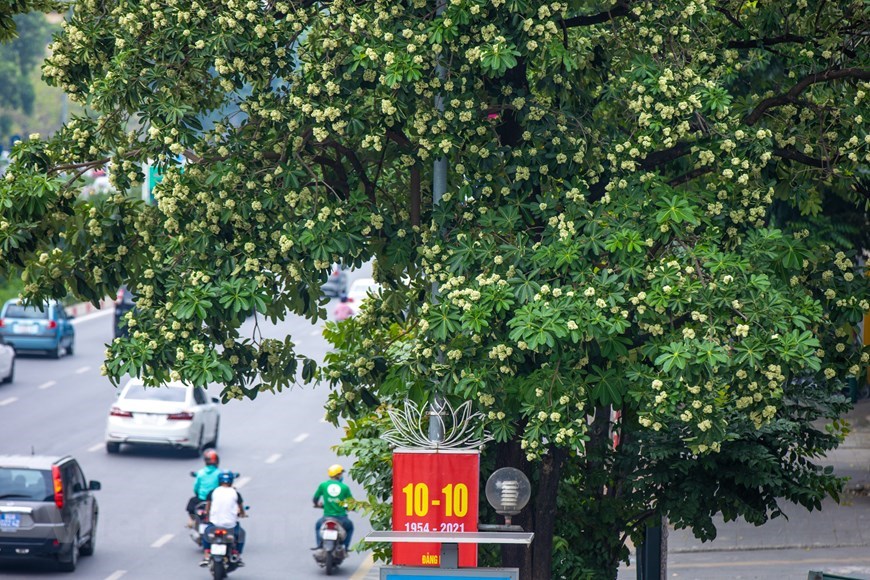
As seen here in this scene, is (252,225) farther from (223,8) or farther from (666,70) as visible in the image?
(666,70)

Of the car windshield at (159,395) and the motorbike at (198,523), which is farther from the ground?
the car windshield at (159,395)

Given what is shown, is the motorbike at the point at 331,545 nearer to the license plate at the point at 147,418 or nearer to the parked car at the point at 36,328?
the license plate at the point at 147,418

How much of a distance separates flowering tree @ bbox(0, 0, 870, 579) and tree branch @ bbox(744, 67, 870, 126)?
0.09 feet

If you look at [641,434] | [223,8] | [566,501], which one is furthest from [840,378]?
[223,8]

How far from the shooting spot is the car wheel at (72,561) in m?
21.0

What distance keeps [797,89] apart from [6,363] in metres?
27.6

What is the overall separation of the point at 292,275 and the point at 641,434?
4.07m

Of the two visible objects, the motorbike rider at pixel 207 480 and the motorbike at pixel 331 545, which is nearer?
the motorbike at pixel 331 545

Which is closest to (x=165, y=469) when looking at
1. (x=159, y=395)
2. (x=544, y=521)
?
(x=159, y=395)

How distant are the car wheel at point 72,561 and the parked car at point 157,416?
7.55 m

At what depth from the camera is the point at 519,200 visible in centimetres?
1177

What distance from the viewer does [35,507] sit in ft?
66.7

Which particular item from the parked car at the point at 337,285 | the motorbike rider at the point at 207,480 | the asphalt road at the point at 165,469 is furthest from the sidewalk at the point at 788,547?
the parked car at the point at 337,285

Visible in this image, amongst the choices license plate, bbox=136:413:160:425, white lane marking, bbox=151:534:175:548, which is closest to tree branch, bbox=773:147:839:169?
white lane marking, bbox=151:534:175:548
